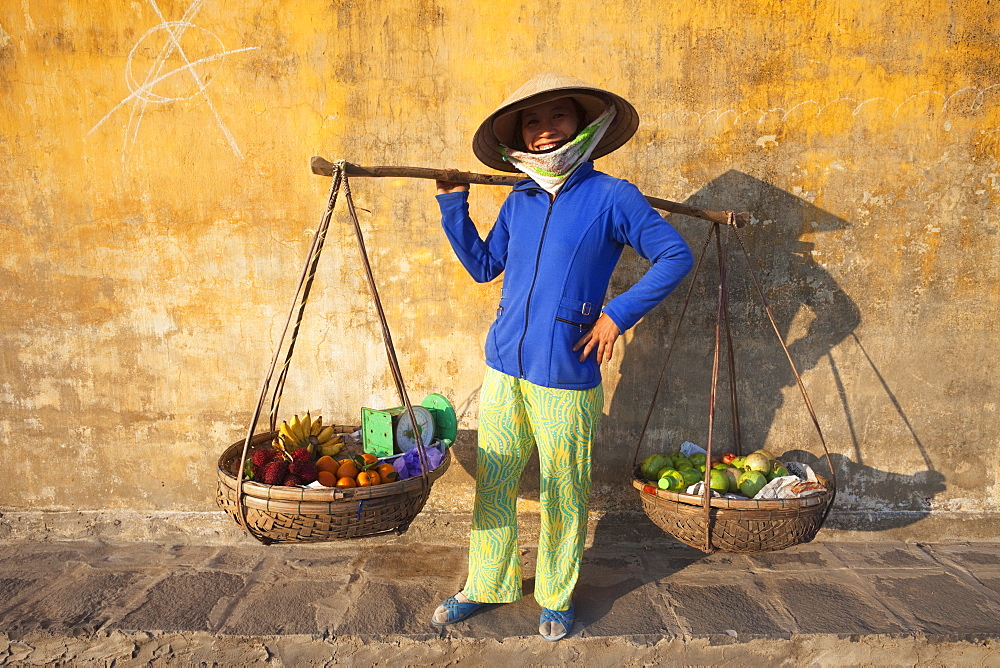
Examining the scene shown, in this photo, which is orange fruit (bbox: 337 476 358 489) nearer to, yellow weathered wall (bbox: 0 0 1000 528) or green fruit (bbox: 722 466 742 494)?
yellow weathered wall (bbox: 0 0 1000 528)

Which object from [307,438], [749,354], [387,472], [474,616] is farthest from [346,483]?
[749,354]

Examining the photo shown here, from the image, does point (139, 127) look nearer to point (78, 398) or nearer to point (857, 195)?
point (78, 398)

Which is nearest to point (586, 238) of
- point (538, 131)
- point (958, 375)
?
point (538, 131)

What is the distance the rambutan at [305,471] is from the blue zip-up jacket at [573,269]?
2.51ft

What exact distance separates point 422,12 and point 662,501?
237 cm

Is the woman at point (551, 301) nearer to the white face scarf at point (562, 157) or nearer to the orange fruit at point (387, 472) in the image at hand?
the white face scarf at point (562, 157)

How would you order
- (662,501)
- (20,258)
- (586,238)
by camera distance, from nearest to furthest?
(586,238) → (662,501) → (20,258)

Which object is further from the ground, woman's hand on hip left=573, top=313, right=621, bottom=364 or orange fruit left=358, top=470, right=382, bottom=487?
woman's hand on hip left=573, top=313, right=621, bottom=364

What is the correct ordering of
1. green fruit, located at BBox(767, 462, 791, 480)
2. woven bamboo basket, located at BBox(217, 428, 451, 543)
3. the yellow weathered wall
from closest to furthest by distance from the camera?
woven bamboo basket, located at BBox(217, 428, 451, 543) < green fruit, located at BBox(767, 462, 791, 480) < the yellow weathered wall

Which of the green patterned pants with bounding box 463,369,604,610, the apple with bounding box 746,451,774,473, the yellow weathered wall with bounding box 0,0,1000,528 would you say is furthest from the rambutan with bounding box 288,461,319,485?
the apple with bounding box 746,451,774,473

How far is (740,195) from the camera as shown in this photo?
9.75ft

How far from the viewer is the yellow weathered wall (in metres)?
2.87

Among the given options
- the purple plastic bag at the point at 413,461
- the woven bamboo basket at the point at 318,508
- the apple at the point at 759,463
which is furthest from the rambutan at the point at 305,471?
the apple at the point at 759,463

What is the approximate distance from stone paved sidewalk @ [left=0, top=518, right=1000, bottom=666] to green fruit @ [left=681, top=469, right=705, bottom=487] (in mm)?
548
